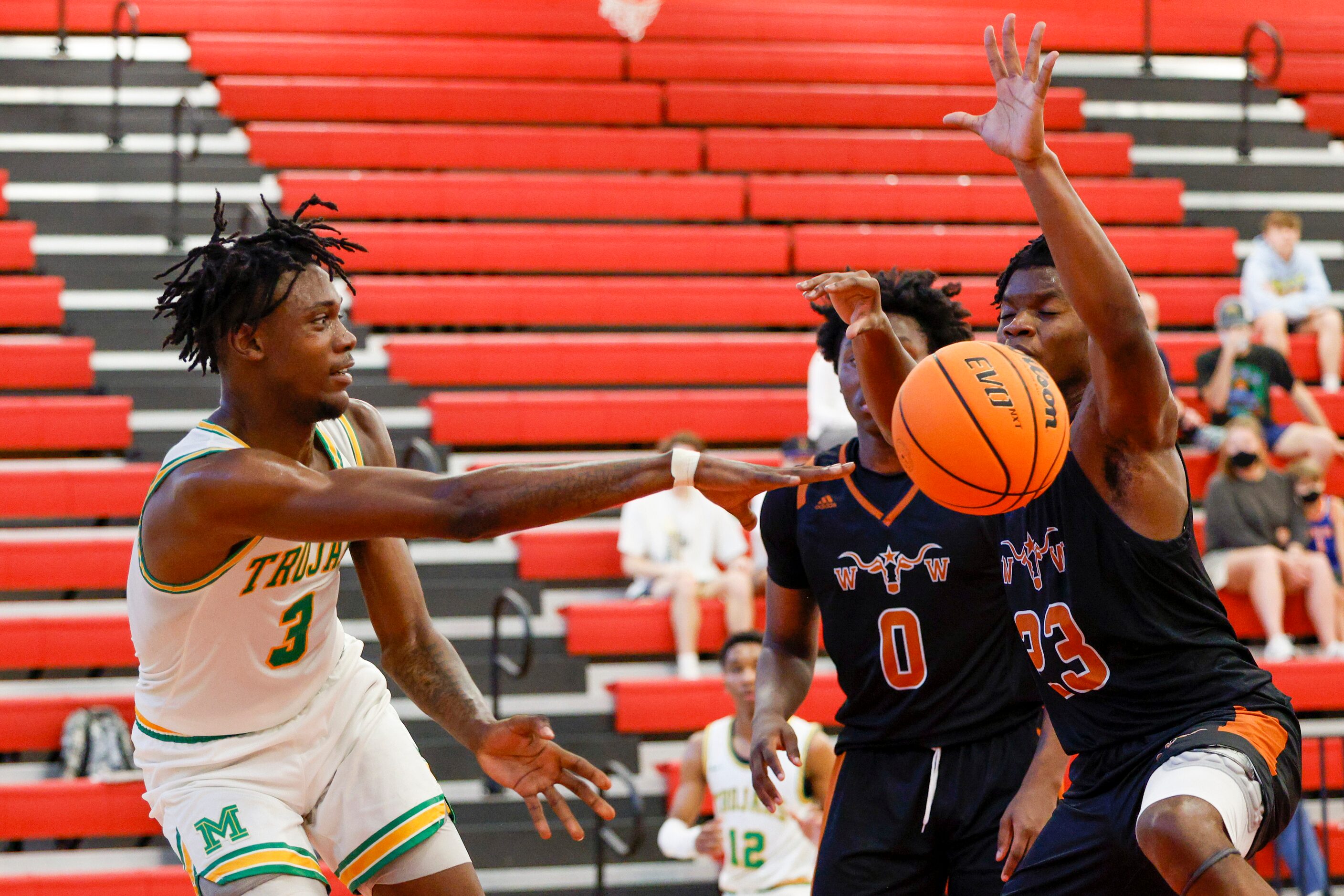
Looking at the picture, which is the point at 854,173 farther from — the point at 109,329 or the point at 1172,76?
the point at 109,329

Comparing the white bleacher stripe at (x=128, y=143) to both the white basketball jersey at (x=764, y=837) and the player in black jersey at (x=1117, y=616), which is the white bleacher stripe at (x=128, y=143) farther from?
the player in black jersey at (x=1117, y=616)

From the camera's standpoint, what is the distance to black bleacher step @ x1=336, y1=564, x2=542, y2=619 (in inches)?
287

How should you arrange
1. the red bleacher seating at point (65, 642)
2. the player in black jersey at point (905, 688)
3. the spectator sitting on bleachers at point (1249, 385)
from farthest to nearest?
the spectator sitting on bleachers at point (1249, 385) < the red bleacher seating at point (65, 642) < the player in black jersey at point (905, 688)

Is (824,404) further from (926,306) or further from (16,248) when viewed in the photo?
(16,248)

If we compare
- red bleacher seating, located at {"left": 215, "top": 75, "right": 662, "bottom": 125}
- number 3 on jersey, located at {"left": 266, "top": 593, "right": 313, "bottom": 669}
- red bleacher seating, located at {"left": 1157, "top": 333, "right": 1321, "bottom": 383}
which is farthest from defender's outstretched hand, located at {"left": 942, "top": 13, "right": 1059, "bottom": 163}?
red bleacher seating, located at {"left": 215, "top": 75, "right": 662, "bottom": 125}

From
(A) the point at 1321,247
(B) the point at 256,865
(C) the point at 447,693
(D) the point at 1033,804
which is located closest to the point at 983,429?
(D) the point at 1033,804

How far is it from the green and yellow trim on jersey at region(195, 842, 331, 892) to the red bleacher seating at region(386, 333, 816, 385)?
19.1 ft

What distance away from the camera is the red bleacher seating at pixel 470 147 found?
1014 cm

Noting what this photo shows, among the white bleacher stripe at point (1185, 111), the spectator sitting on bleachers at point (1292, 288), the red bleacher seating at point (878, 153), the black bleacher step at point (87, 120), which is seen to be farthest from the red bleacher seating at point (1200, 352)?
the black bleacher step at point (87, 120)

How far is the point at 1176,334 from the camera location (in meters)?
9.57

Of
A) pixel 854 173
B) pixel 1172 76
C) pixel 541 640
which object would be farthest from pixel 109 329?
pixel 1172 76

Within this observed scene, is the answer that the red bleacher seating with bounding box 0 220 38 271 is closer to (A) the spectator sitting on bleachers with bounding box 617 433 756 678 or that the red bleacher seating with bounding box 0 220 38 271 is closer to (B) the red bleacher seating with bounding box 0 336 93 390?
(B) the red bleacher seating with bounding box 0 336 93 390

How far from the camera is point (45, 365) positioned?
833 cm

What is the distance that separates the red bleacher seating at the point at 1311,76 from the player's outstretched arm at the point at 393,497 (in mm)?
11184
